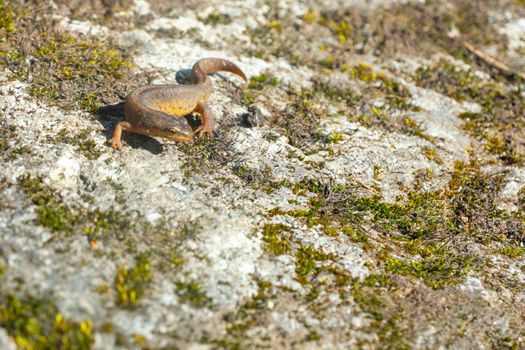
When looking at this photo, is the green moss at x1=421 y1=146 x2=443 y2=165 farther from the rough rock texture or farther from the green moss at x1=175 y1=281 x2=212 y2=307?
the green moss at x1=175 y1=281 x2=212 y2=307

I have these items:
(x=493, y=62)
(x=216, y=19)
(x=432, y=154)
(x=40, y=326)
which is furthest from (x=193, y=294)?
(x=493, y=62)

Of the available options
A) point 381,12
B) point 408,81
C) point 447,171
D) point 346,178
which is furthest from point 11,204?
point 381,12

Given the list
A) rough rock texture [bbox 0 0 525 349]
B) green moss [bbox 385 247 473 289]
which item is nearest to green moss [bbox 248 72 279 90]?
rough rock texture [bbox 0 0 525 349]

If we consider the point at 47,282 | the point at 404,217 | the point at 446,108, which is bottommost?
the point at 47,282

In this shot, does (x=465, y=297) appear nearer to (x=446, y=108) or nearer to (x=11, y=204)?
(x=446, y=108)

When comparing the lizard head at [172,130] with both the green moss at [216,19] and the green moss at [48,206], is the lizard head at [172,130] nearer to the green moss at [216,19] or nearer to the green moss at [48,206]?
the green moss at [48,206]

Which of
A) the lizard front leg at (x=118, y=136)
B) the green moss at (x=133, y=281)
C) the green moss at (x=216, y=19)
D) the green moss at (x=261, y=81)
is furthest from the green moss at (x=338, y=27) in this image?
the green moss at (x=133, y=281)
